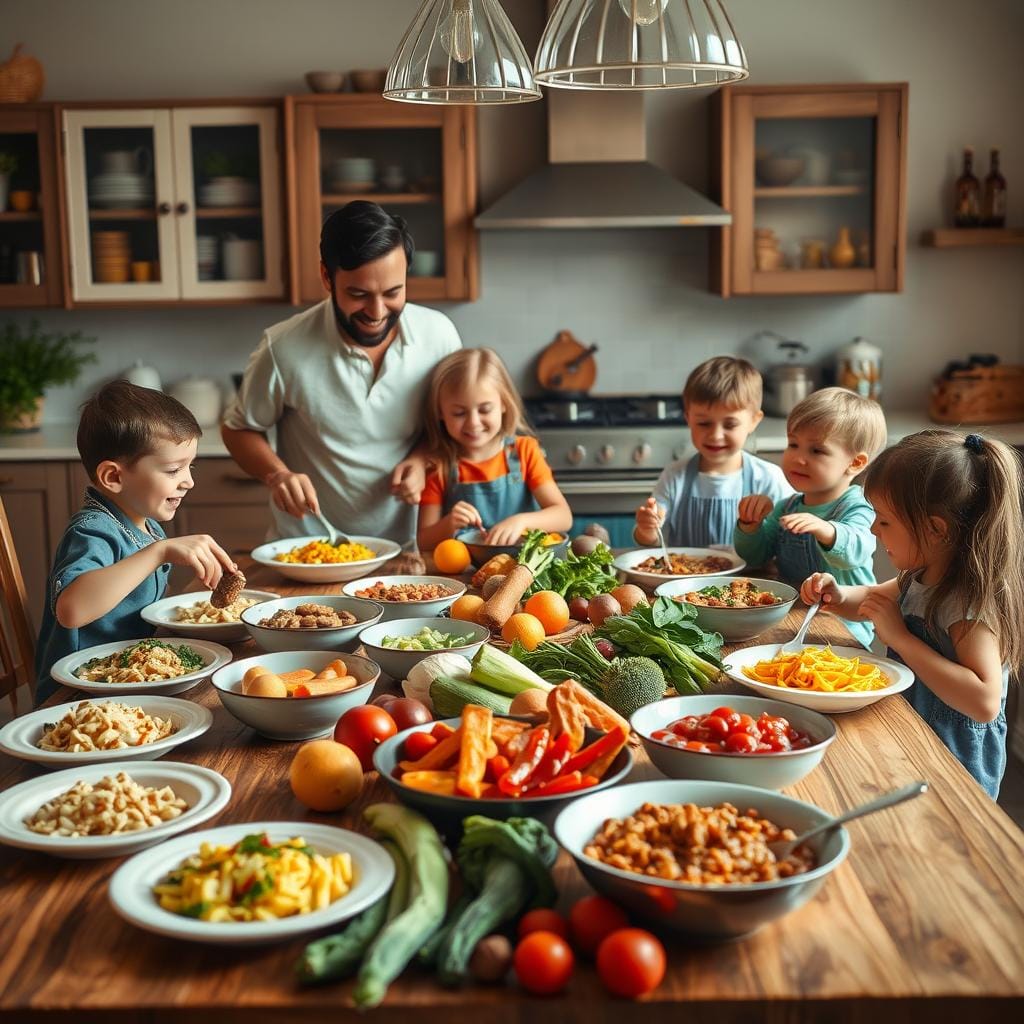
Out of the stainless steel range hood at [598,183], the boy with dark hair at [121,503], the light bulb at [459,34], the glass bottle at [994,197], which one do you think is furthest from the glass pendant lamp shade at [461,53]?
the glass bottle at [994,197]

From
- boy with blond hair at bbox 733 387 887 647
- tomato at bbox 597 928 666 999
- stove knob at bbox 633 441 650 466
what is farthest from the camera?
stove knob at bbox 633 441 650 466

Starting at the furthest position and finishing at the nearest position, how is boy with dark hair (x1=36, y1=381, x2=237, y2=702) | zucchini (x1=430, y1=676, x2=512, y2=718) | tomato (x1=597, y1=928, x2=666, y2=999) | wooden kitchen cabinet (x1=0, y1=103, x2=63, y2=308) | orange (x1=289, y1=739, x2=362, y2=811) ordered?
wooden kitchen cabinet (x1=0, y1=103, x2=63, y2=308) → boy with dark hair (x1=36, y1=381, x2=237, y2=702) → zucchini (x1=430, y1=676, x2=512, y2=718) → orange (x1=289, y1=739, x2=362, y2=811) → tomato (x1=597, y1=928, x2=666, y2=999)

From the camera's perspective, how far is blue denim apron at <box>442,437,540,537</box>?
9.88ft

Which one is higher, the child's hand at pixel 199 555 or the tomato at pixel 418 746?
the child's hand at pixel 199 555

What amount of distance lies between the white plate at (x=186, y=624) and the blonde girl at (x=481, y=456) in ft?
2.48

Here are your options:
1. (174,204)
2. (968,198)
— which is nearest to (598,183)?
(968,198)

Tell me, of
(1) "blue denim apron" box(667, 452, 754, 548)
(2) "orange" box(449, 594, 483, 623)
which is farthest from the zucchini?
(1) "blue denim apron" box(667, 452, 754, 548)

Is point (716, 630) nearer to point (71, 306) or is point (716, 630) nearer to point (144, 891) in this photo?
point (144, 891)

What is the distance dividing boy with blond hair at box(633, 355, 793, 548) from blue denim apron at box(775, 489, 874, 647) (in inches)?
14.0

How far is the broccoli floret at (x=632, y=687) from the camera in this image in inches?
65.2

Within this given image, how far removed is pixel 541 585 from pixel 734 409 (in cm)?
84

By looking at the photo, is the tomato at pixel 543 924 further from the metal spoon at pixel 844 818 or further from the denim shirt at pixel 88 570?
the denim shirt at pixel 88 570

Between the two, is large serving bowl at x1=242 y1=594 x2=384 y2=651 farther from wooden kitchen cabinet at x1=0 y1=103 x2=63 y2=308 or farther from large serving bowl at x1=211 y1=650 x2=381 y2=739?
wooden kitchen cabinet at x1=0 y1=103 x2=63 y2=308

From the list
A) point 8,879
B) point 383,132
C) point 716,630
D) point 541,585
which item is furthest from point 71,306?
point 8,879
